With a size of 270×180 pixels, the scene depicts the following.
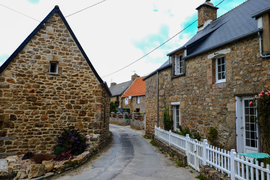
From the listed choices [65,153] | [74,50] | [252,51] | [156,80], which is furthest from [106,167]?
[156,80]

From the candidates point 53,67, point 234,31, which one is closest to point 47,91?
point 53,67

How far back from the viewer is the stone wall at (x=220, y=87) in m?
6.08

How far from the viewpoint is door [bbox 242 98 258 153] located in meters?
6.07

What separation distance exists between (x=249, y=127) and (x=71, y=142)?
664 cm

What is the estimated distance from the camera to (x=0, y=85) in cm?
757

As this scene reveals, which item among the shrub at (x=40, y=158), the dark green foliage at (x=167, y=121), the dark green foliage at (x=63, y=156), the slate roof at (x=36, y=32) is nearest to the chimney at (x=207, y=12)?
the dark green foliage at (x=167, y=121)

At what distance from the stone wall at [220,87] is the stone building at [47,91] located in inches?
161

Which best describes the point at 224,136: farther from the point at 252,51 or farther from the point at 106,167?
the point at 106,167

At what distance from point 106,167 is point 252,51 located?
6.20m

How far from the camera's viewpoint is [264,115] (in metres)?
5.40

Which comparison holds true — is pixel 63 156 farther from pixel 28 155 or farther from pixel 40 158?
pixel 28 155

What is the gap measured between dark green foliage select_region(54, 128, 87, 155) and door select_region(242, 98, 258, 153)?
6.22 meters

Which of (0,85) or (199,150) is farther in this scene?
(0,85)

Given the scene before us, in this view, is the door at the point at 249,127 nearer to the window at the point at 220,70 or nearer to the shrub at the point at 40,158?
the window at the point at 220,70
